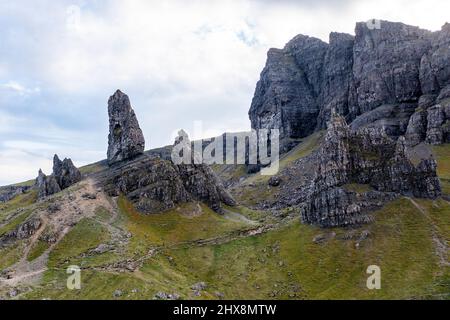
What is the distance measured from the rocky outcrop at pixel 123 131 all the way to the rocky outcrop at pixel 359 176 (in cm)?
7850

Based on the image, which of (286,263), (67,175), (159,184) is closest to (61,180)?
(67,175)

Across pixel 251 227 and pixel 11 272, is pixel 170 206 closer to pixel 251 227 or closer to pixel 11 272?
pixel 251 227

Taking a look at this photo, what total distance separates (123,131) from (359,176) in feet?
325

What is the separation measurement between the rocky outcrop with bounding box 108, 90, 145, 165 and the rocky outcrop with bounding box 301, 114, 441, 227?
78.5 metres

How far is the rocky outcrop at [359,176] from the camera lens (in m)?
137

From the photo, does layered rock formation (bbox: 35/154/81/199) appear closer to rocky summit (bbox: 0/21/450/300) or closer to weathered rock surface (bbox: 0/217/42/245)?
rocky summit (bbox: 0/21/450/300)

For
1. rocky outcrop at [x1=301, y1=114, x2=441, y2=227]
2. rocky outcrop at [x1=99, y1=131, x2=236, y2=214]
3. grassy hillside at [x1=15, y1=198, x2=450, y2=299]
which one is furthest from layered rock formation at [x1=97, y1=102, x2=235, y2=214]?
rocky outcrop at [x1=301, y1=114, x2=441, y2=227]

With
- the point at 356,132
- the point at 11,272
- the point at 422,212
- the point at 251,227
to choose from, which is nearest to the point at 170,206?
the point at 251,227

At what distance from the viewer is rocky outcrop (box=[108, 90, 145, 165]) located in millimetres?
188875

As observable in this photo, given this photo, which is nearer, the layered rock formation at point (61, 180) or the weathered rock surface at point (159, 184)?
the weathered rock surface at point (159, 184)

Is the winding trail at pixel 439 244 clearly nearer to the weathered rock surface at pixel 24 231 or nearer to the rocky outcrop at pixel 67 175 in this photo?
the weathered rock surface at pixel 24 231

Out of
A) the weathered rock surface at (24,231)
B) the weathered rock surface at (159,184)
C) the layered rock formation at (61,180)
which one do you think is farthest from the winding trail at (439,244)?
the layered rock formation at (61,180)

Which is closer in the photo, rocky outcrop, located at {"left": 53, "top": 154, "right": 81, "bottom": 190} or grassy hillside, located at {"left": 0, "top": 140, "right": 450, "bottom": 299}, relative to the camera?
grassy hillside, located at {"left": 0, "top": 140, "right": 450, "bottom": 299}

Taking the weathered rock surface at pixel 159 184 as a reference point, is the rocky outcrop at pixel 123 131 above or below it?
above
